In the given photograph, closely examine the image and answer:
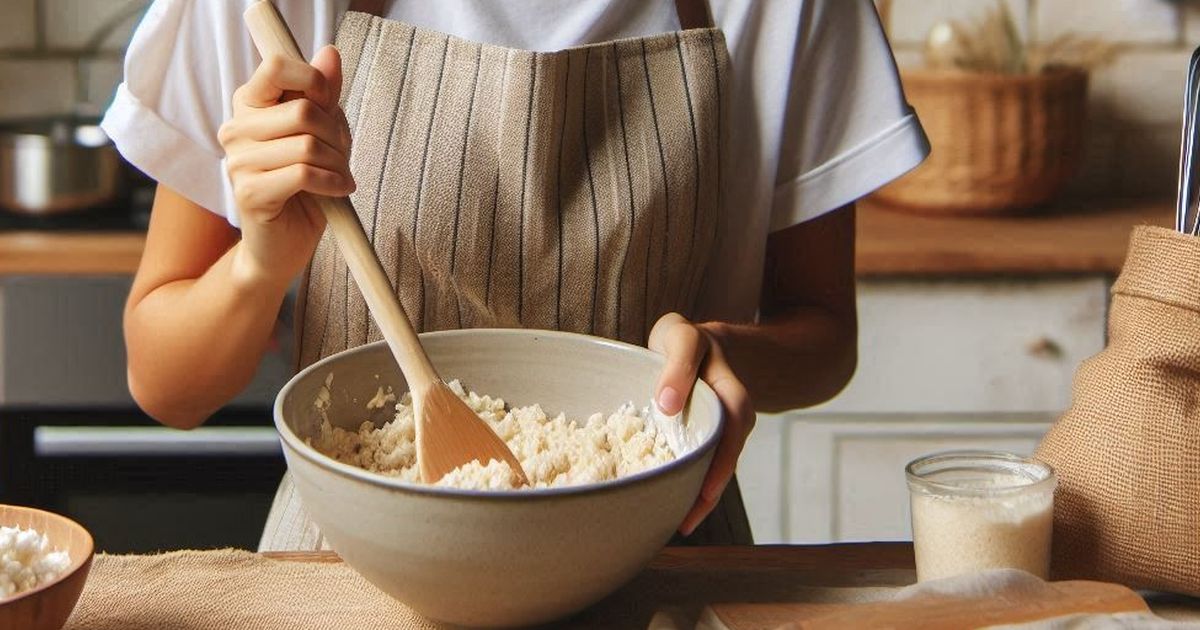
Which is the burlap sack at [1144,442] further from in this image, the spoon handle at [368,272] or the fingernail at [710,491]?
the spoon handle at [368,272]

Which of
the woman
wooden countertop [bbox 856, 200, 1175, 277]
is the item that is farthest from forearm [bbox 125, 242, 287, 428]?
wooden countertop [bbox 856, 200, 1175, 277]

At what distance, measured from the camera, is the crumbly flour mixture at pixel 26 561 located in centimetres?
72

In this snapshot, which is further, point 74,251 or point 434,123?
point 74,251

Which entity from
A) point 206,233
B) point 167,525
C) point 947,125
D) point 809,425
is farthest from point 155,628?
point 947,125

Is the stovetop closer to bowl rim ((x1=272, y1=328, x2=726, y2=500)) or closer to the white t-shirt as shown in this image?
the white t-shirt

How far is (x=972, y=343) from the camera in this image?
2.06m

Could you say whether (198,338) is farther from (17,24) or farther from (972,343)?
(17,24)

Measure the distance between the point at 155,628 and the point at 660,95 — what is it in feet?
1.95

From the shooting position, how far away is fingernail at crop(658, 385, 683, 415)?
854 mm

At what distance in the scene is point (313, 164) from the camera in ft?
2.66

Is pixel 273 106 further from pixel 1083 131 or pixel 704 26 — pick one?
pixel 1083 131

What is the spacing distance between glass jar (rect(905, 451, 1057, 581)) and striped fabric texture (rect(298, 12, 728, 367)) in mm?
369

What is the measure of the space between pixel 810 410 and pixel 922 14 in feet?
2.68

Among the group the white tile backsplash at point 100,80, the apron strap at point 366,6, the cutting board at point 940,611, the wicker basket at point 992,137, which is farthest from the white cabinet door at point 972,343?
the white tile backsplash at point 100,80
